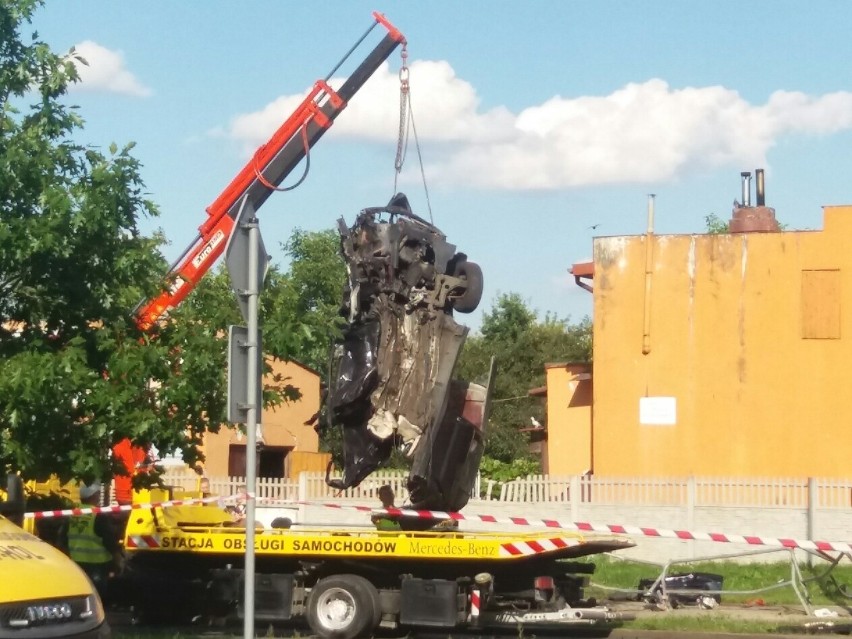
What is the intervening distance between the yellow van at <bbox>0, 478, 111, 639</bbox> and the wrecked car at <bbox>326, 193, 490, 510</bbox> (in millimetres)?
5592

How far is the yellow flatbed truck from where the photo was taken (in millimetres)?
13461

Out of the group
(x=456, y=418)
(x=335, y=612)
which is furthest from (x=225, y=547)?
(x=456, y=418)

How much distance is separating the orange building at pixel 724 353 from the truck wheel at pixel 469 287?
727 inches

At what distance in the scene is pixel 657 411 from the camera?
3225 centimetres

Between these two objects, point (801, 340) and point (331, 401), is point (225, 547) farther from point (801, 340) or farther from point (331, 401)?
point (801, 340)

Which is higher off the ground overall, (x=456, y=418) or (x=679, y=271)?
(x=679, y=271)

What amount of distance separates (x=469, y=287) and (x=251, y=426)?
547cm

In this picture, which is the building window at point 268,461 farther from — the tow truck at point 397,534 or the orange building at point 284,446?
the tow truck at point 397,534

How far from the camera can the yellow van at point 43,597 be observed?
314 inches

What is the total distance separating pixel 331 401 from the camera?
14.2 meters

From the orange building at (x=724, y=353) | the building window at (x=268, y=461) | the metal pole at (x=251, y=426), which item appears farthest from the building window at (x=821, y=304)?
the metal pole at (x=251, y=426)

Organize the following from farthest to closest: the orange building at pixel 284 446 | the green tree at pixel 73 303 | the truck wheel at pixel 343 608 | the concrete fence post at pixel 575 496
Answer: the orange building at pixel 284 446 < the concrete fence post at pixel 575 496 < the truck wheel at pixel 343 608 < the green tree at pixel 73 303

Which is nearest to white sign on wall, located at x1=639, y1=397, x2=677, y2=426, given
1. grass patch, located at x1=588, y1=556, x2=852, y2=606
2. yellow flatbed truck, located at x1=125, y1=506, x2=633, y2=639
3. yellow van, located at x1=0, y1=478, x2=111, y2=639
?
grass patch, located at x1=588, y1=556, x2=852, y2=606

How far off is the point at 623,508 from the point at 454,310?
1203cm
